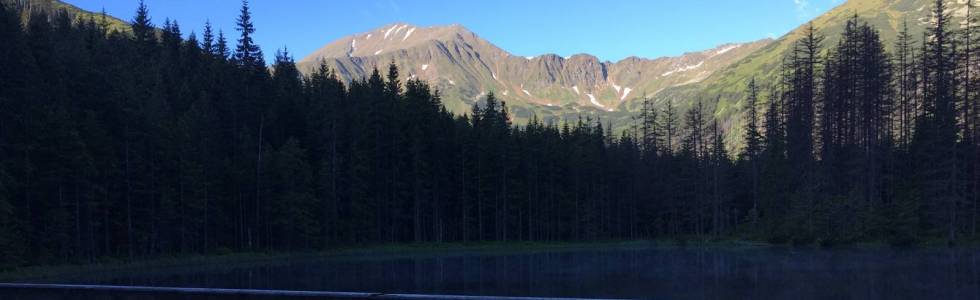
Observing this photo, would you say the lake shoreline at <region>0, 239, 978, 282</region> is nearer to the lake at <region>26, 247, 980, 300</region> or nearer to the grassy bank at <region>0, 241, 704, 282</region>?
the grassy bank at <region>0, 241, 704, 282</region>

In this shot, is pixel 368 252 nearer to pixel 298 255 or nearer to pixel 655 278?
pixel 298 255

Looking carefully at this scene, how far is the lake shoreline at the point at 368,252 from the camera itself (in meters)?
44.9

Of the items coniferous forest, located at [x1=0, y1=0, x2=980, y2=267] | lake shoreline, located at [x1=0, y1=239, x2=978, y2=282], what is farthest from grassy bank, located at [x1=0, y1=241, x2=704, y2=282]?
Result: coniferous forest, located at [x1=0, y1=0, x2=980, y2=267]

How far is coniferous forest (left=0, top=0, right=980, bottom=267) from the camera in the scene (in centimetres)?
5112

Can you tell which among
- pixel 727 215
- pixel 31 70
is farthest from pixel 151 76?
pixel 727 215

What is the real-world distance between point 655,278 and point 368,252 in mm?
38021

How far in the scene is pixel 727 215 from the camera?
9506cm

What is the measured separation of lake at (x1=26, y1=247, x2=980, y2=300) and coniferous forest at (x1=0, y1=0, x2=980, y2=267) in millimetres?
8555

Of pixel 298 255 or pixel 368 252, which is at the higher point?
pixel 298 255

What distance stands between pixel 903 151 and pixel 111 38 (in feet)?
303

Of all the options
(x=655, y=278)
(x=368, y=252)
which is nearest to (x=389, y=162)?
(x=368, y=252)

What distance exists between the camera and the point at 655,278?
1378 inches


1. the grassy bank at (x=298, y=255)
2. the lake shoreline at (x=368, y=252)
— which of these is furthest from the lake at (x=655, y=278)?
the lake shoreline at (x=368, y=252)

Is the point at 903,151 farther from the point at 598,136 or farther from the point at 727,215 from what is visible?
the point at 598,136
